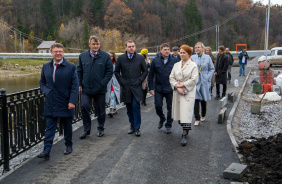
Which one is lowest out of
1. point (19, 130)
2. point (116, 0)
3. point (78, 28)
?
point (19, 130)

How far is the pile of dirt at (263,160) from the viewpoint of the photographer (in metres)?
4.46

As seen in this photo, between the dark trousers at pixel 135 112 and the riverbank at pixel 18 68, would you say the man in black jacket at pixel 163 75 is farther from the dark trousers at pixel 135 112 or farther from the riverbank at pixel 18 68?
the riverbank at pixel 18 68

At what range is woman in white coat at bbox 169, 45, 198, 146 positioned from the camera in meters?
6.39

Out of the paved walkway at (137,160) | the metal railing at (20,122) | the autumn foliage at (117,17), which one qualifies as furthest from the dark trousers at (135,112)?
the autumn foliage at (117,17)

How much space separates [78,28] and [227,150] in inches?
3400

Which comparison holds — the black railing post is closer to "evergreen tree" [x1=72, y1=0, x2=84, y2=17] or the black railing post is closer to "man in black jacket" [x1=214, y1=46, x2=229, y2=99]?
"man in black jacket" [x1=214, y1=46, x2=229, y2=99]

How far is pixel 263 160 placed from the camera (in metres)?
5.20

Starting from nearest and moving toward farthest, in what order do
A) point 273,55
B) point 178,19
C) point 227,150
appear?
point 227,150 < point 273,55 < point 178,19

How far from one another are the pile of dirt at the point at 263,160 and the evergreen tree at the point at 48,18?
103561 millimetres

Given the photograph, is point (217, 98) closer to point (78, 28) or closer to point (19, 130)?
point (19, 130)

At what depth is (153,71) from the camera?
23.8 feet

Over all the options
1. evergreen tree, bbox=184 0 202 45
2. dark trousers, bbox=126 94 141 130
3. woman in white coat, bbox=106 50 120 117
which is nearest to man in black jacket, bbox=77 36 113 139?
dark trousers, bbox=126 94 141 130

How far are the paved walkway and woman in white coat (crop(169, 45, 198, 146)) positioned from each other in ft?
1.61

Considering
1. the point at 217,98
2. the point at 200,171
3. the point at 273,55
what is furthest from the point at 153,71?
the point at 273,55
